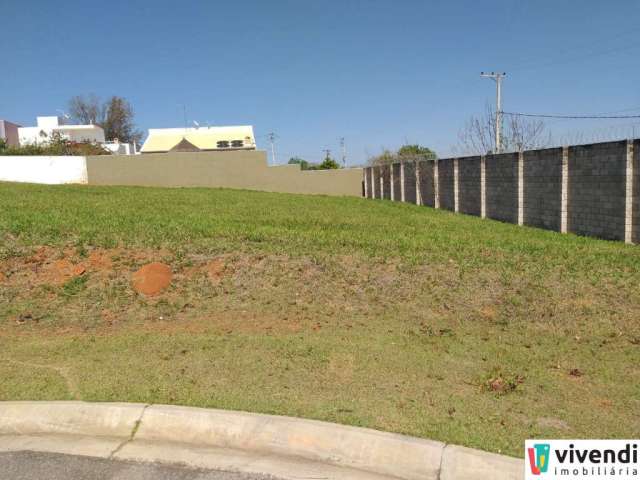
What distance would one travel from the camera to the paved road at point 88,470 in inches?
143

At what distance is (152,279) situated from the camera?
7711 mm

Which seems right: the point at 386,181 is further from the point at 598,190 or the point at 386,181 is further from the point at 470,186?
the point at 598,190

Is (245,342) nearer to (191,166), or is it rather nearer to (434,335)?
(434,335)

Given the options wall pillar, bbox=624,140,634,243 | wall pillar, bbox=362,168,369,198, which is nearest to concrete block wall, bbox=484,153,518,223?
wall pillar, bbox=624,140,634,243

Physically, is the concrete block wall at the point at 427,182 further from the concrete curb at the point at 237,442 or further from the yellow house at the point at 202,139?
the yellow house at the point at 202,139

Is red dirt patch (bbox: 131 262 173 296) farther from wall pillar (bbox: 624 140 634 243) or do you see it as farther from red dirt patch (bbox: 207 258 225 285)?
wall pillar (bbox: 624 140 634 243)

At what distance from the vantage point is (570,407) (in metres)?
4.38

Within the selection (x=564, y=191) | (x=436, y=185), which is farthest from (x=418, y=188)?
(x=564, y=191)

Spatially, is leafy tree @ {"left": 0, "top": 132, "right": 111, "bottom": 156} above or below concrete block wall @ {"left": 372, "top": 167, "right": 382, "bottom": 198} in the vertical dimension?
above

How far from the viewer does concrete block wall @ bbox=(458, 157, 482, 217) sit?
19.7 m

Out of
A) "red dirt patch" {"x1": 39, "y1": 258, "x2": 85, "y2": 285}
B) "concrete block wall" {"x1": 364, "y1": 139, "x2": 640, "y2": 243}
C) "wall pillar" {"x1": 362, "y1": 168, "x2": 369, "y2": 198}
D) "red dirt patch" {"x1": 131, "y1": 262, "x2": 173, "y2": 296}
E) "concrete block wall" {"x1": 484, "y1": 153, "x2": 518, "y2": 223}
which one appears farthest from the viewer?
"wall pillar" {"x1": 362, "y1": 168, "x2": 369, "y2": 198}

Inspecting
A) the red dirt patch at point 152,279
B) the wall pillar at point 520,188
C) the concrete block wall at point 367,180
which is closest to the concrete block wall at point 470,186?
the wall pillar at point 520,188

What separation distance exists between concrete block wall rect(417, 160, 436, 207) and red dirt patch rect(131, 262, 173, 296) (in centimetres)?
1805

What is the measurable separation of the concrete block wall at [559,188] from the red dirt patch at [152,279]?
31.6 feet
